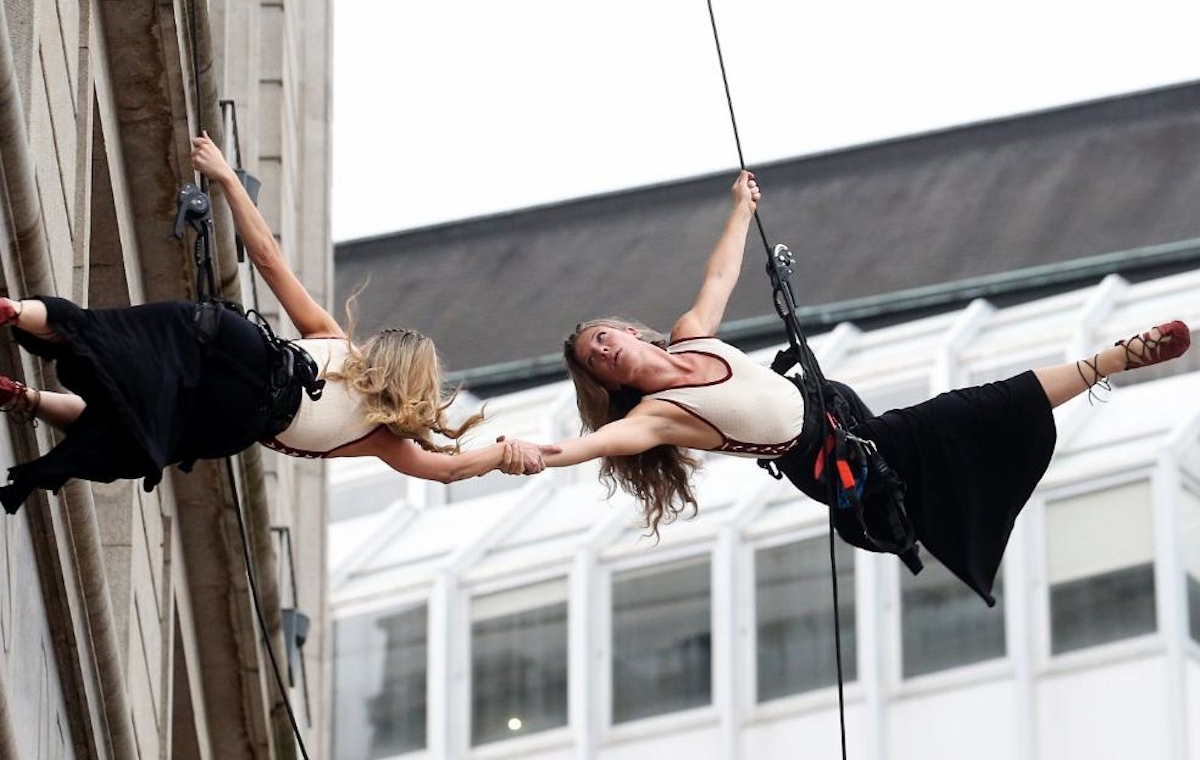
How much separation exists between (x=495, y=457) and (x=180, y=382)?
4.25 feet

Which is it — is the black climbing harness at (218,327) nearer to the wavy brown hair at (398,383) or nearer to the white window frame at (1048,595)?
the wavy brown hair at (398,383)

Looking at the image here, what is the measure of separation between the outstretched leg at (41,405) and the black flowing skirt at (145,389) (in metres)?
0.05

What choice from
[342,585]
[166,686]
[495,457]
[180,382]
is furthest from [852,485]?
[342,585]

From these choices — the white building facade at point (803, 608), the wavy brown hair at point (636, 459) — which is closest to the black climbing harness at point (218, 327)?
the wavy brown hair at point (636, 459)

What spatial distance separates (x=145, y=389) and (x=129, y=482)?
174 inches

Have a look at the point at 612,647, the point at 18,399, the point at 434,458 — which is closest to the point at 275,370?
the point at 434,458

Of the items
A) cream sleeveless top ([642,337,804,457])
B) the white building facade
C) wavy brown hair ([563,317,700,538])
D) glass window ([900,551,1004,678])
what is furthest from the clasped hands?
glass window ([900,551,1004,678])

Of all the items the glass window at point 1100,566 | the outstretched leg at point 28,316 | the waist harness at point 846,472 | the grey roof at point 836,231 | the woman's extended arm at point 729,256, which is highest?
the grey roof at point 836,231

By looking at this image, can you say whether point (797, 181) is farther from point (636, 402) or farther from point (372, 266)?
point (636, 402)

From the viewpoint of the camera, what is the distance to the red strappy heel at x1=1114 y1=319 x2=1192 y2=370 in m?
12.7

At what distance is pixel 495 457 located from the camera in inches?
461

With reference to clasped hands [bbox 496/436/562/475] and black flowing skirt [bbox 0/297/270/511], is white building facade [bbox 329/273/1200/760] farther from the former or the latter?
black flowing skirt [bbox 0/297/270/511]

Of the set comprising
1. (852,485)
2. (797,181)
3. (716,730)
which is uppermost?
(797,181)

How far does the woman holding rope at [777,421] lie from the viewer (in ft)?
42.2
